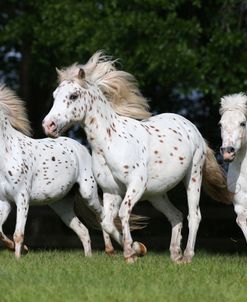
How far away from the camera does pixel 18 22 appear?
16.8 meters

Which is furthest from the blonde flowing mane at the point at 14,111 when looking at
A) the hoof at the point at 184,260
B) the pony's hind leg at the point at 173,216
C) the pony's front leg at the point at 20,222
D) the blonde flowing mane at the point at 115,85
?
the hoof at the point at 184,260

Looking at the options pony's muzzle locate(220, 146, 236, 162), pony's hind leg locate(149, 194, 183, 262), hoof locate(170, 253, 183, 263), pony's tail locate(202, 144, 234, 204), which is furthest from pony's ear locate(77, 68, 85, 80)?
hoof locate(170, 253, 183, 263)

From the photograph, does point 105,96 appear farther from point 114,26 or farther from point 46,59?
point 46,59

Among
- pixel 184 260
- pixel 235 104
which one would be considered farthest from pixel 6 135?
pixel 235 104

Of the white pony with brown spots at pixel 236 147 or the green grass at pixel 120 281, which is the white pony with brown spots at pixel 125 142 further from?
the green grass at pixel 120 281

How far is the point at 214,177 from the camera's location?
1062 centimetres

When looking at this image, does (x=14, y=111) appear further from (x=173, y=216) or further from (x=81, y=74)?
(x=173, y=216)

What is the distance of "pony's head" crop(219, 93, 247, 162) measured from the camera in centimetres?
888

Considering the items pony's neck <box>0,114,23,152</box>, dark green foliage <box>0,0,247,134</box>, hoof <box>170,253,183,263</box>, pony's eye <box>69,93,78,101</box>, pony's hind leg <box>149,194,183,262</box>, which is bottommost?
hoof <box>170,253,183,263</box>

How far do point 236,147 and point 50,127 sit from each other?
1.99 m

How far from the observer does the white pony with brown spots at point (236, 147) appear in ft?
29.4

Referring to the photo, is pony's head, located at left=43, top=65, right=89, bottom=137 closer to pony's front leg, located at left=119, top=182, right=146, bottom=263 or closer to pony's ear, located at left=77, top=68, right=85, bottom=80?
pony's ear, located at left=77, top=68, right=85, bottom=80

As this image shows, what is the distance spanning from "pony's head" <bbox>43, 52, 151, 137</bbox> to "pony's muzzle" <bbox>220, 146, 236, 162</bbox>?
1.51 metres

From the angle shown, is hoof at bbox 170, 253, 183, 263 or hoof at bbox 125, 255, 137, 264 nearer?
hoof at bbox 125, 255, 137, 264
